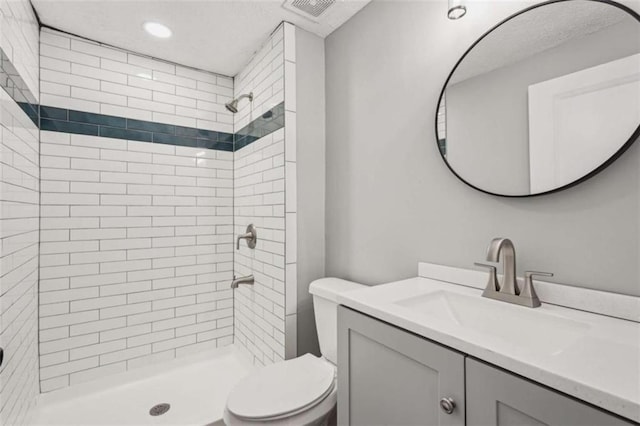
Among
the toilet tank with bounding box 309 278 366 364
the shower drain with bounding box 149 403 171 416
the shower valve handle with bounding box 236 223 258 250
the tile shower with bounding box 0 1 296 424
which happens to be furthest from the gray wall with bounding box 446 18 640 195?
the shower drain with bounding box 149 403 171 416

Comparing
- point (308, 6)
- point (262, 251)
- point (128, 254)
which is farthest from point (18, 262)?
point (308, 6)

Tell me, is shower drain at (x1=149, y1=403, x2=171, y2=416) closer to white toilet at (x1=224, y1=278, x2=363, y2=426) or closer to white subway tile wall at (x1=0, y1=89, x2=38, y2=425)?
white subway tile wall at (x1=0, y1=89, x2=38, y2=425)

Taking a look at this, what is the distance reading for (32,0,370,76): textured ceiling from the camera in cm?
167

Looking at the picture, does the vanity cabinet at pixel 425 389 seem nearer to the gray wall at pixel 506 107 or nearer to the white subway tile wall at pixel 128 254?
the gray wall at pixel 506 107

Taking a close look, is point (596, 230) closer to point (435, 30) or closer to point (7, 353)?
point (435, 30)

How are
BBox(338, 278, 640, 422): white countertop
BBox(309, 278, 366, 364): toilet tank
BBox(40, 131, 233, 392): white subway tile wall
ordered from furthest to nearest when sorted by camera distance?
BBox(40, 131, 233, 392): white subway tile wall < BBox(309, 278, 366, 364): toilet tank < BBox(338, 278, 640, 422): white countertop

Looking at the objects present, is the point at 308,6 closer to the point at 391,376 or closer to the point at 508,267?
the point at 508,267

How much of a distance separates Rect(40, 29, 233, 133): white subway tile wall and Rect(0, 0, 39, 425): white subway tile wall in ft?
0.40

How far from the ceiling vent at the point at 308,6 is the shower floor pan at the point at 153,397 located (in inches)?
89.6

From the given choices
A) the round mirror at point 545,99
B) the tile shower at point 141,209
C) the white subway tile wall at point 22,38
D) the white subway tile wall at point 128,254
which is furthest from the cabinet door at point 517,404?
the white subway tile wall at point 128,254

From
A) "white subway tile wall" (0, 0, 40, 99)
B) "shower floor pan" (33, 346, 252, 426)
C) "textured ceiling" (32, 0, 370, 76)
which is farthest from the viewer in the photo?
"shower floor pan" (33, 346, 252, 426)

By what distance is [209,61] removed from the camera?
226cm

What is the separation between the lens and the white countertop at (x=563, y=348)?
518mm

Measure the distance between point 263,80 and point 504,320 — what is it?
74.0 inches
